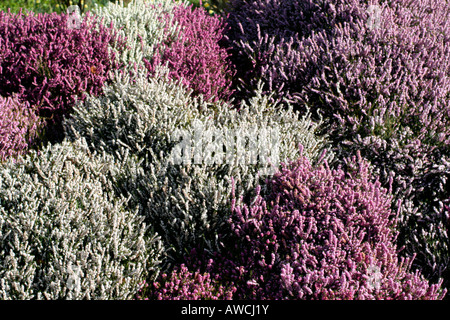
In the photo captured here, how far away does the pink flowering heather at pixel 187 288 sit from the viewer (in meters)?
2.48

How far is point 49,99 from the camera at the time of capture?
4203 millimetres

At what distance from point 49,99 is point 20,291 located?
8.15 ft

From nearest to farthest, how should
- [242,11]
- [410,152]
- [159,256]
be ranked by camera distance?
[159,256] → [410,152] → [242,11]

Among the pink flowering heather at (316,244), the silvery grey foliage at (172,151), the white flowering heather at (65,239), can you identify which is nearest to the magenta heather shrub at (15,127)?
the silvery grey foliage at (172,151)

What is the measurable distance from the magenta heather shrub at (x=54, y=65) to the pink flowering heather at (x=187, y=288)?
2.20m

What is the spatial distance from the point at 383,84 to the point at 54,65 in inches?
127

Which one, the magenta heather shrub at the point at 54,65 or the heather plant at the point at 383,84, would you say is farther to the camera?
the magenta heather shrub at the point at 54,65

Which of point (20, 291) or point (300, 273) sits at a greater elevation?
point (300, 273)

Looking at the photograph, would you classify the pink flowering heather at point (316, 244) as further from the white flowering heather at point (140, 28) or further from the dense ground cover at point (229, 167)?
the white flowering heather at point (140, 28)

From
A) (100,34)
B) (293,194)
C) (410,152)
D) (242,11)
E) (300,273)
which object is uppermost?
(242,11)

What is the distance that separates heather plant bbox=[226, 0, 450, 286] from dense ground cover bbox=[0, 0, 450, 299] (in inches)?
0.9

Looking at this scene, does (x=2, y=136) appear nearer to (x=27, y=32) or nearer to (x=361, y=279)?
(x=27, y=32)

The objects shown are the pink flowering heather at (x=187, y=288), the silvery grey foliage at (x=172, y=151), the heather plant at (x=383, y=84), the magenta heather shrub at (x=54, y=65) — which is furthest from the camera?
the magenta heather shrub at (x=54, y=65)
